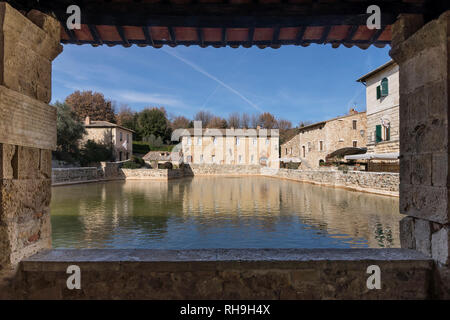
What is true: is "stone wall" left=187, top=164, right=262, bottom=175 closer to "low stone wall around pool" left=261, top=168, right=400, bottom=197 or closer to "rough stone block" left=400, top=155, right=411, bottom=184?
"low stone wall around pool" left=261, top=168, right=400, bottom=197

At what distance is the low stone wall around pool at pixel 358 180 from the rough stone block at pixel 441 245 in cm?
1217

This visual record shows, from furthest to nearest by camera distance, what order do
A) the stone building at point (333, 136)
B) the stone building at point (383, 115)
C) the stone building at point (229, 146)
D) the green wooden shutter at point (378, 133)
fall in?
1. the stone building at point (229, 146)
2. the stone building at point (333, 136)
3. the green wooden shutter at point (378, 133)
4. the stone building at point (383, 115)

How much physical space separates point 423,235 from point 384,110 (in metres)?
18.4

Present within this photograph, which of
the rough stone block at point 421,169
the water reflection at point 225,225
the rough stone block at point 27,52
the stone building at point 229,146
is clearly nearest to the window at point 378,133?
the water reflection at point 225,225

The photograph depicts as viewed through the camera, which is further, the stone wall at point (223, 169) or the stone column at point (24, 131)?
the stone wall at point (223, 169)

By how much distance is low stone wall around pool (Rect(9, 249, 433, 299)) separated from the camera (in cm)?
233

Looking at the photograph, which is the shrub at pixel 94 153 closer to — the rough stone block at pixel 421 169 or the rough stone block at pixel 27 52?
the rough stone block at pixel 27 52

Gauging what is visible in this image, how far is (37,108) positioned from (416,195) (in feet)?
12.2

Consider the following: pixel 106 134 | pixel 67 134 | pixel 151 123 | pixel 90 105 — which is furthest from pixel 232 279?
pixel 90 105

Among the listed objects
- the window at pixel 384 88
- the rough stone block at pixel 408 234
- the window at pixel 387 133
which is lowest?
the rough stone block at pixel 408 234

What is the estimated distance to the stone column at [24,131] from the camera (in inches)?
88.4

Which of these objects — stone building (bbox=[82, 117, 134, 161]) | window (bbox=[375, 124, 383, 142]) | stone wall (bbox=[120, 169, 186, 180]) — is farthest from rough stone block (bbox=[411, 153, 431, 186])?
stone building (bbox=[82, 117, 134, 161])
